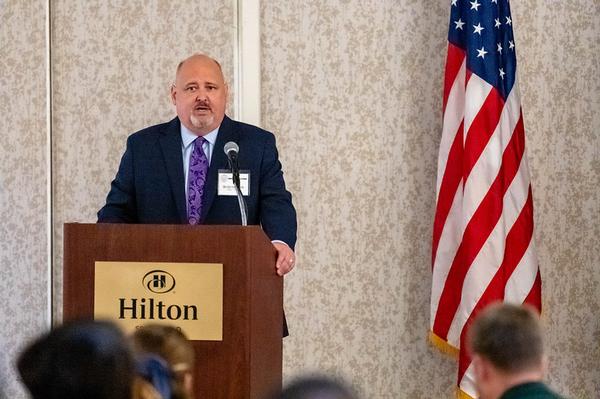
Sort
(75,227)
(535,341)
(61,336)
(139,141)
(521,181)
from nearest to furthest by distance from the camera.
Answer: (61,336), (535,341), (75,227), (139,141), (521,181)

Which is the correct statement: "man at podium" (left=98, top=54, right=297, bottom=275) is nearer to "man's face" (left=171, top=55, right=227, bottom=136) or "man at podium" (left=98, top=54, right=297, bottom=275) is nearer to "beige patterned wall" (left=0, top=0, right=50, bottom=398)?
"man's face" (left=171, top=55, right=227, bottom=136)

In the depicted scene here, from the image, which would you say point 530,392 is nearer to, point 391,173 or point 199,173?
point 199,173

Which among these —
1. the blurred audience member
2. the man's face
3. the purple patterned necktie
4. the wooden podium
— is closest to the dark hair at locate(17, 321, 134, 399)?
the blurred audience member

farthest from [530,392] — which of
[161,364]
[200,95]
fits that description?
[200,95]

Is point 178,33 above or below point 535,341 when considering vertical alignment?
above

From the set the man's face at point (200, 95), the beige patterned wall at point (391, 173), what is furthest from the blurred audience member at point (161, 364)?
the beige patterned wall at point (391, 173)

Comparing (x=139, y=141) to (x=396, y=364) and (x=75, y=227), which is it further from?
(x=396, y=364)

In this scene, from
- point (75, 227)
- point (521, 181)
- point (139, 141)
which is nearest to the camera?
point (75, 227)

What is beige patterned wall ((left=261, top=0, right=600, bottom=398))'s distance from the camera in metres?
5.38

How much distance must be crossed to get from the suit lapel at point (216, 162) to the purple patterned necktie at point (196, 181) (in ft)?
0.10

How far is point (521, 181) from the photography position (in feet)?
16.8

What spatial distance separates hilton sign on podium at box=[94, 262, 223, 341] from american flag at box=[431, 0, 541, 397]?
1.96m

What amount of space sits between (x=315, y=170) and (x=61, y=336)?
3.90 metres

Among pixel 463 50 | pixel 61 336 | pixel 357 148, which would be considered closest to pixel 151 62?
pixel 357 148
